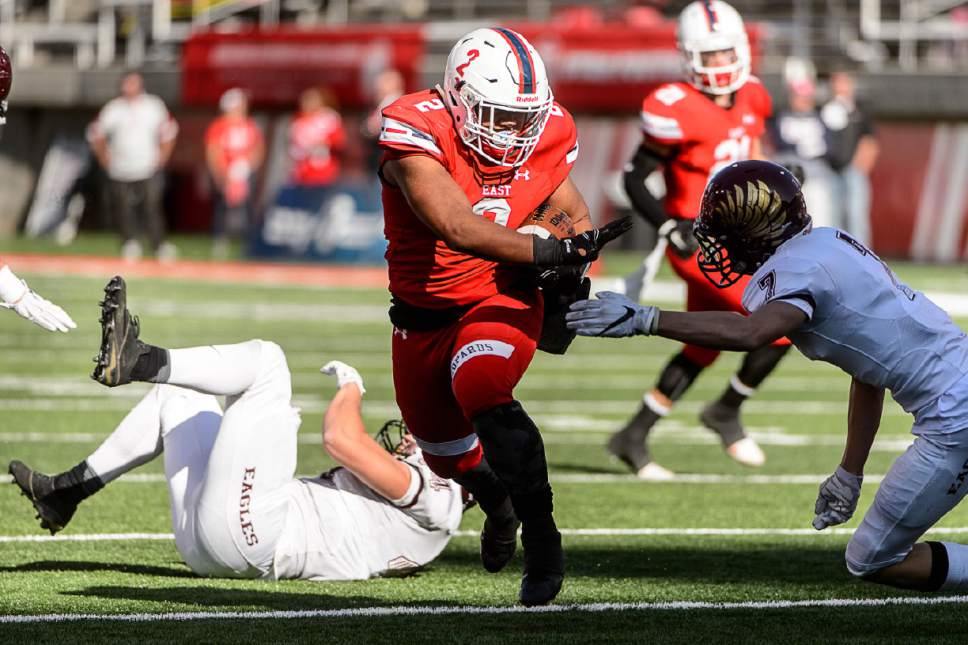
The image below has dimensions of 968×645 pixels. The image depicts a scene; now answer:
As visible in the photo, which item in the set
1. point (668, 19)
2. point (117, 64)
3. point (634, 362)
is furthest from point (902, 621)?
point (117, 64)

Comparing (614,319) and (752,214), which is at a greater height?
(752,214)

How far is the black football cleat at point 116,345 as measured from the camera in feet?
15.9

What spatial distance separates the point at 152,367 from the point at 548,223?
1282 mm

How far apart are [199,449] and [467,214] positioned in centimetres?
126

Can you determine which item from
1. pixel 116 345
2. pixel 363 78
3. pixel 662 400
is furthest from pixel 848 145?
pixel 116 345

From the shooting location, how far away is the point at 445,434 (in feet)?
17.1

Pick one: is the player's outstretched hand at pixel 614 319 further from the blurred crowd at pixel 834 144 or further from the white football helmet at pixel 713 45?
the blurred crowd at pixel 834 144

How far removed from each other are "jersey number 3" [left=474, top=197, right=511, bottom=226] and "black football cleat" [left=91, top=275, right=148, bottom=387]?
43.5 inches

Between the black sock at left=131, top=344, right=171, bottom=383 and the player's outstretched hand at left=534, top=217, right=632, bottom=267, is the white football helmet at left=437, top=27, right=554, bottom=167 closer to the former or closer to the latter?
the player's outstretched hand at left=534, top=217, right=632, bottom=267

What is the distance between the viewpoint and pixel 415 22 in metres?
25.5

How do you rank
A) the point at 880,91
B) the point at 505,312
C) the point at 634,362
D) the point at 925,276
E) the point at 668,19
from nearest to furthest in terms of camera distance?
the point at 505,312
the point at 634,362
the point at 925,276
the point at 880,91
the point at 668,19

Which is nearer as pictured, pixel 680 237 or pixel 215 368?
pixel 215 368

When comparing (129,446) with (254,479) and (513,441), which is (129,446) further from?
(513,441)

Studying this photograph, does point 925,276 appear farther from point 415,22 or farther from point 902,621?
point 902,621
